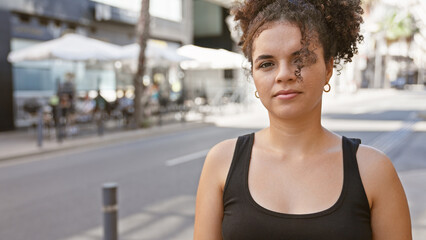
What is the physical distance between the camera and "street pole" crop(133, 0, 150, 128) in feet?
44.7

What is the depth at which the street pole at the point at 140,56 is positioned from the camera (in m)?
13.6

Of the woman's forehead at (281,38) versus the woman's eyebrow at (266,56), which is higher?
the woman's forehead at (281,38)

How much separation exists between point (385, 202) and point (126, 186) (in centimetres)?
617

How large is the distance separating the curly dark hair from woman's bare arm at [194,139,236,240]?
0.38 m

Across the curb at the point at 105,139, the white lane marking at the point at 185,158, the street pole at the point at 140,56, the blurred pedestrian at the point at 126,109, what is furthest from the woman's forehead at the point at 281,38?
the blurred pedestrian at the point at 126,109

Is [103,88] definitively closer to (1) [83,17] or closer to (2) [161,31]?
(1) [83,17]

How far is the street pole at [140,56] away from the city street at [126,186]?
205 cm

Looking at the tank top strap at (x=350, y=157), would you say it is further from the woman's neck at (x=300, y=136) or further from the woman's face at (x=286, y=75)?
the woman's face at (x=286, y=75)

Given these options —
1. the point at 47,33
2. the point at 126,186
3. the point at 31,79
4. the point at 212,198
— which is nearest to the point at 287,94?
the point at 212,198

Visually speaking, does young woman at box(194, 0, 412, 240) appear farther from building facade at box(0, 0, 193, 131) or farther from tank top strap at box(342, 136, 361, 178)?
building facade at box(0, 0, 193, 131)

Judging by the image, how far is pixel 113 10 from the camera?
19141mm

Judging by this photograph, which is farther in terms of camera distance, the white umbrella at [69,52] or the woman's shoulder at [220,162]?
the white umbrella at [69,52]

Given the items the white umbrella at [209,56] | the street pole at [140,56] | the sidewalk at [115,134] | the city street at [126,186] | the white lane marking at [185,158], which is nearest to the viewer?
the city street at [126,186]

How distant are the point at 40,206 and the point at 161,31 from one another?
746 inches
